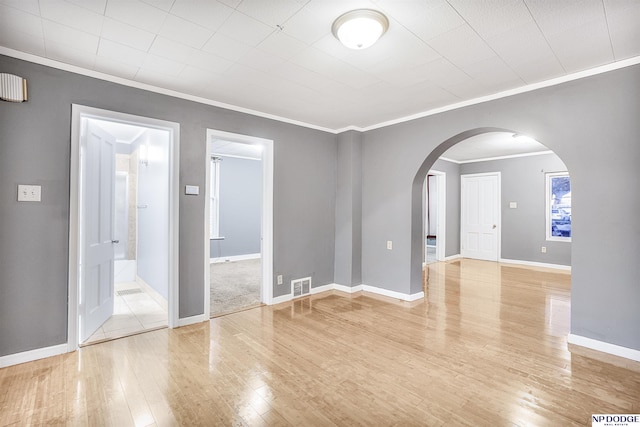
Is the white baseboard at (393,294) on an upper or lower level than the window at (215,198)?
lower

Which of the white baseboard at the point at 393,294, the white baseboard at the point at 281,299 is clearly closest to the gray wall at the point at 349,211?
the white baseboard at the point at 393,294

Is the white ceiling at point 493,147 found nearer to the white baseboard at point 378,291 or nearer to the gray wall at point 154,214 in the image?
the white baseboard at point 378,291

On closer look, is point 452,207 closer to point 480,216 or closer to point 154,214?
point 480,216

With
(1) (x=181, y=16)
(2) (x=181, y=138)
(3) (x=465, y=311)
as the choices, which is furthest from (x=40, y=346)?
(3) (x=465, y=311)

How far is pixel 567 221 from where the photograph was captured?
654cm

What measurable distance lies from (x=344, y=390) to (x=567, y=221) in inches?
268

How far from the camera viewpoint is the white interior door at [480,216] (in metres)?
7.53

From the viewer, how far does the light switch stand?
11.2 ft

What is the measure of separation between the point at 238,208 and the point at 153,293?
3.73m

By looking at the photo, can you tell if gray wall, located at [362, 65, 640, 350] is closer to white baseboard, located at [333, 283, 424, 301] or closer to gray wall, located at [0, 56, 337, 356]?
white baseboard, located at [333, 283, 424, 301]

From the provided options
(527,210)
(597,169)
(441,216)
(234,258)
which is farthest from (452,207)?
(234,258)

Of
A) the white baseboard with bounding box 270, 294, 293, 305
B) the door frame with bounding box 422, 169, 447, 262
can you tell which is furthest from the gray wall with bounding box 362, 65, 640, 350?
the door frame with bounding box 422, 169, 447, 262

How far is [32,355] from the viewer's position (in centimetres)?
257

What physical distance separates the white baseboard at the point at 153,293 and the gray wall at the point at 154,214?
0.06m
